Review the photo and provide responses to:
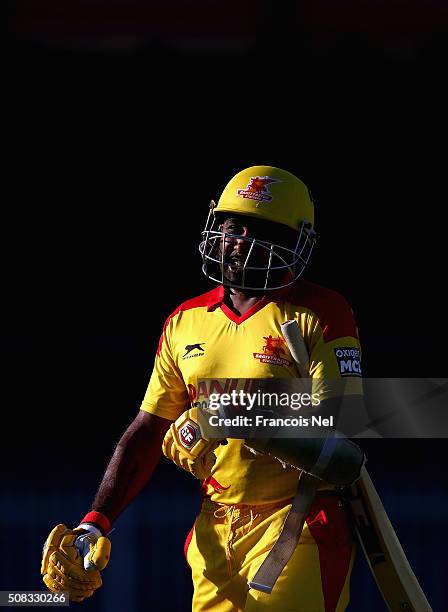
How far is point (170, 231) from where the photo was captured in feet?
28.2

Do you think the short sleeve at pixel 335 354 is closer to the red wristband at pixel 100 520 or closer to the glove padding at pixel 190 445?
the glove padding at pixel 190 445

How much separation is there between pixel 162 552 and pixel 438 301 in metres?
3.03

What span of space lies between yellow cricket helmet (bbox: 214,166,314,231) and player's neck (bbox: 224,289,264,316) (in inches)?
8.1

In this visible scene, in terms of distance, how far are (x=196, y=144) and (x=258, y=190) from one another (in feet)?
16.6

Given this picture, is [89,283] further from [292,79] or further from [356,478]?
[356,478]

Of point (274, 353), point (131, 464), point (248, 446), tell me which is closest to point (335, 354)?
point (274, 353)

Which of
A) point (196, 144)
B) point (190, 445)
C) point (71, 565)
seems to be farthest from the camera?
point (196, 144)

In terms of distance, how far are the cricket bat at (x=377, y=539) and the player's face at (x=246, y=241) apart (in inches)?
9.2

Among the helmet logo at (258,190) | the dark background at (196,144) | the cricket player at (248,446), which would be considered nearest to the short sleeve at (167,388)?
the cricket player at (248,446)

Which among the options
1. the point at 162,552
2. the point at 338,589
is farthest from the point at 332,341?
the point at 162,552

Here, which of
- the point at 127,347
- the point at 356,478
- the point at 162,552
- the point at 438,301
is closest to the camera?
the point at 356,478

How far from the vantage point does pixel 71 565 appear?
355 cm

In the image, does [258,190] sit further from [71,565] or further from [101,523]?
[71,565]

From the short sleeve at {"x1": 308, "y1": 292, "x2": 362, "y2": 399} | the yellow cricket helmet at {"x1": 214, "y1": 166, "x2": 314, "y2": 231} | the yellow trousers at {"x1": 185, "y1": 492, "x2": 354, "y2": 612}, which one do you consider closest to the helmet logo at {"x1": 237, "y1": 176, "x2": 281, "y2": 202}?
the yellow cricket helmet at {"x1": 214, "y1": 166, "x2": 314, "y2": 231}
